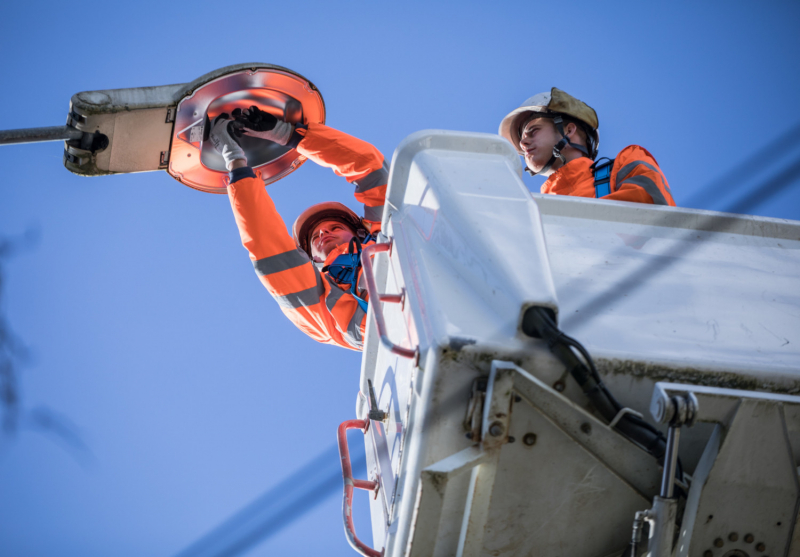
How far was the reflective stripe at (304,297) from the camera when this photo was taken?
380 centimetres

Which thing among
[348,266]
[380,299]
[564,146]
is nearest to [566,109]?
[564,146]

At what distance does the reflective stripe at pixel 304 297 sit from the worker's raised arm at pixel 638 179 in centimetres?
159

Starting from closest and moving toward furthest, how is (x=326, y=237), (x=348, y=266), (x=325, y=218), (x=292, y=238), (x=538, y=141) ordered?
(x=292, y=238)
(x=348, y=266)
(x=538, y=141)
(x=326, y=237)
(x=325, y=218)

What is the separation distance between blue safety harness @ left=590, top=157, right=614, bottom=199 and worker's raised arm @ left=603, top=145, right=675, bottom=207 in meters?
0.07

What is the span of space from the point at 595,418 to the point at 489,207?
0.66m

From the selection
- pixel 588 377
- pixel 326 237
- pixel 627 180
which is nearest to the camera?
pixel 588 377

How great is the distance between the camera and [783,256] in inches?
94.5

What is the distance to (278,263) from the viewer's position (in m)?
3.72

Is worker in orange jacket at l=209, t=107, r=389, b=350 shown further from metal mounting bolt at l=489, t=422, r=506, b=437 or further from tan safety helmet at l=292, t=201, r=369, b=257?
metal mounting bolt at l=489, t=422, r=506, b=437

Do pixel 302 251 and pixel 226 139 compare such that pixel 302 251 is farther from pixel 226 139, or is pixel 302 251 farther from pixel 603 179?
pixel 603 179

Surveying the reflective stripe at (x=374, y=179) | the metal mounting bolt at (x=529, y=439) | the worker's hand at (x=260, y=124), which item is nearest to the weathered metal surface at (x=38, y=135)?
the worker's hand at (x=260, y=124)

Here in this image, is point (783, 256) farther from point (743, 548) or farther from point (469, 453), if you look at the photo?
point (469, 453)

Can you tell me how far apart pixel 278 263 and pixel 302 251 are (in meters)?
0.19

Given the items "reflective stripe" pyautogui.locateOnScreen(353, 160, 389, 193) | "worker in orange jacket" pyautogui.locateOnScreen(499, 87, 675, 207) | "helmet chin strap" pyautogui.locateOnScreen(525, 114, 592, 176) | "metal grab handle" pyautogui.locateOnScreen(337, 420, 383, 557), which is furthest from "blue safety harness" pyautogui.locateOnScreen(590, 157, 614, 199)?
"metal grab handle" pyautogui.locateOnScreen(337, 420, 383, 557)
